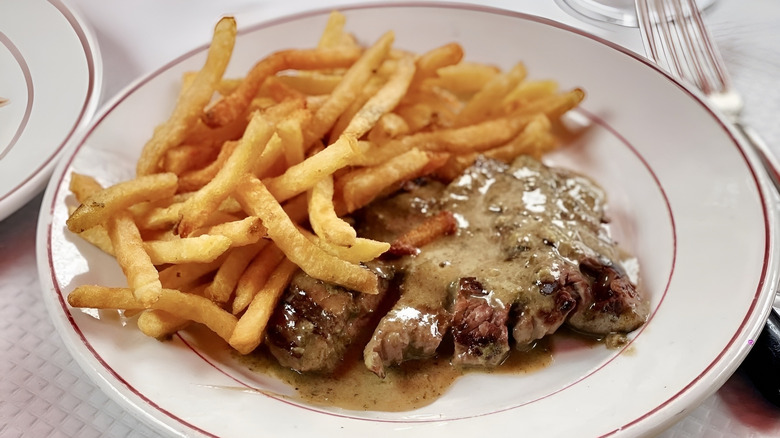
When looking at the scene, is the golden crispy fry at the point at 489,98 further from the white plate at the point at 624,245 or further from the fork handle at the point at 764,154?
the fork handle at the point at 764,154

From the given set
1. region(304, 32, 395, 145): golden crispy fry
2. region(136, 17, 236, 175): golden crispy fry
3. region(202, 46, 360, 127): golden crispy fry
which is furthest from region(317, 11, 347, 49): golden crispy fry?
region(136, 17, 236, 175): golden crispy fry

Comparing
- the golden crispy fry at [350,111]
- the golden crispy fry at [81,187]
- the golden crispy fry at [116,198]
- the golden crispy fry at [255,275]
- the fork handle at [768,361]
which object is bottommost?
the fork handle at [768,361]

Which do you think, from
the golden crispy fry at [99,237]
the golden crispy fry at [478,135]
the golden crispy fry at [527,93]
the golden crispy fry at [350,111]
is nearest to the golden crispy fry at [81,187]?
the golden crispy fry at [99,237]

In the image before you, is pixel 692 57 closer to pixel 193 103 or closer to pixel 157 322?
pixel 193 103

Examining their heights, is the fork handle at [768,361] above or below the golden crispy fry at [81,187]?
below

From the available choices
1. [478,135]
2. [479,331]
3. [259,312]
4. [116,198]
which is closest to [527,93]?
[478,135]

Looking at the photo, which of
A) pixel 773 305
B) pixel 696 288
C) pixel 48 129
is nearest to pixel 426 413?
pixel 696 288
